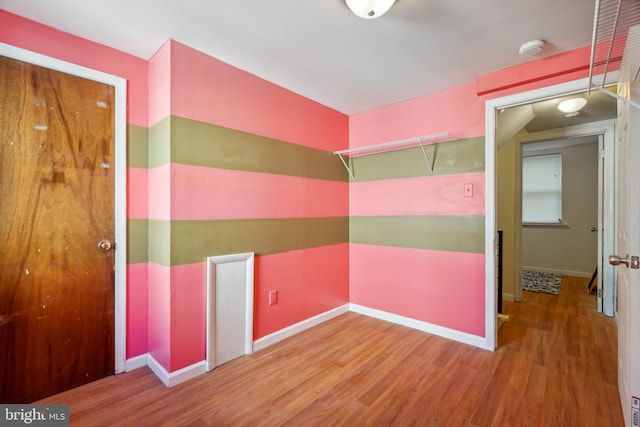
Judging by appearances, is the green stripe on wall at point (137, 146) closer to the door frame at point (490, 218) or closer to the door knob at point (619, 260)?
the door frame at point (490, 218)

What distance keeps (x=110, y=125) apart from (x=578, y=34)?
3156mm

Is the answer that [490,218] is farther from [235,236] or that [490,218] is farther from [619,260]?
[235,236]

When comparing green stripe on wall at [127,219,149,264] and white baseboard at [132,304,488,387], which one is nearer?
white baseboard at [132,304,488,387]

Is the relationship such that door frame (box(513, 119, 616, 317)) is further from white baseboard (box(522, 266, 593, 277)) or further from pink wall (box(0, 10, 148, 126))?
pink wall (box(0, 10, 148, 126))

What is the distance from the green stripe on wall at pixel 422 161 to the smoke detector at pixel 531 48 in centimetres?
66

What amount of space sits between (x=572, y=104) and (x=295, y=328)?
352 centimetres

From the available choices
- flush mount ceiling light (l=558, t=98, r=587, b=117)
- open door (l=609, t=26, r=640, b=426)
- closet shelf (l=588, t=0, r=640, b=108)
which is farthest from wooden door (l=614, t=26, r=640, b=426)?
flush mount ceiling light (l=558, t=98, r=587, b=117)

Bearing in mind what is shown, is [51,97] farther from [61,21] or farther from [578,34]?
[578,34]

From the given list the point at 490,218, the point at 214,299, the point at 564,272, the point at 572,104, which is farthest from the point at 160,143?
the point at 564,272

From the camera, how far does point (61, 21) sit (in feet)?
5.67

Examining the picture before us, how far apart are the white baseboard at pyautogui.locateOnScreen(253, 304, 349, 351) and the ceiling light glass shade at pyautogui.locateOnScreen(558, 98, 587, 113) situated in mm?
3098

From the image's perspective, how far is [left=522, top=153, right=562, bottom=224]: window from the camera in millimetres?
5188

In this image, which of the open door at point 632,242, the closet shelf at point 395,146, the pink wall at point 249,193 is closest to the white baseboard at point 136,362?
the pink wall at point 249,193

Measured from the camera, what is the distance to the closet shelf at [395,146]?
2.61 m
